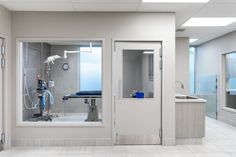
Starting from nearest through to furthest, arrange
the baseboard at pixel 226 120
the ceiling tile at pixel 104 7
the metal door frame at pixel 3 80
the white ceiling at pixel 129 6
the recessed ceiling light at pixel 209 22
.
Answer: the white ceiling at pixel 129 6 < the ceiling tile at pixel 104 7 < the metal door frame at pixel 3 80 < the recessed ceiling light at pixel 209 22 < the baseboard at pixel 226 120

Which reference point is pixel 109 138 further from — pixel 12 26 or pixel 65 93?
pixel 65 93

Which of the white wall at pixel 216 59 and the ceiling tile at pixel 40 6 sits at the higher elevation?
the ceiling tile at pixel 40 6

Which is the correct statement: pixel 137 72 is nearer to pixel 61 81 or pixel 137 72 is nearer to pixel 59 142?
pixel 59 142

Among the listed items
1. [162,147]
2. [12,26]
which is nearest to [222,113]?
[162,147]

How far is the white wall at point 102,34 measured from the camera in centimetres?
461

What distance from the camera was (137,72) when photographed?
4.71 m

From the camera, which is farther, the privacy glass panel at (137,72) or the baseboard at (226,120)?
the baseboard at (226,120)

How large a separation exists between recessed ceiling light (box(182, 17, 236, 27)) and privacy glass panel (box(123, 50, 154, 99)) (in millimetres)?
1483

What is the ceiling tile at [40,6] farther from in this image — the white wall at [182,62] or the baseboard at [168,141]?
the white wall at [182,62]

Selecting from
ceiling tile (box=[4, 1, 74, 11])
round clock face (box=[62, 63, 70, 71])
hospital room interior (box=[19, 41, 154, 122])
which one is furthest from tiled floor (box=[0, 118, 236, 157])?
round clock face (box=[62, 63, 70, 71])

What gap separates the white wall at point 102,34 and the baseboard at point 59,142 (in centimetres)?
2

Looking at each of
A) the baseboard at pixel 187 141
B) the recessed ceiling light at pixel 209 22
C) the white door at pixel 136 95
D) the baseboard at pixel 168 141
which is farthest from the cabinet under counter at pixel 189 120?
the recessed ceiling light at pixel 209 22

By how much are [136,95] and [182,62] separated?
3.54 meters

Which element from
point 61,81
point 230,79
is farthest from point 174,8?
point 61,81
